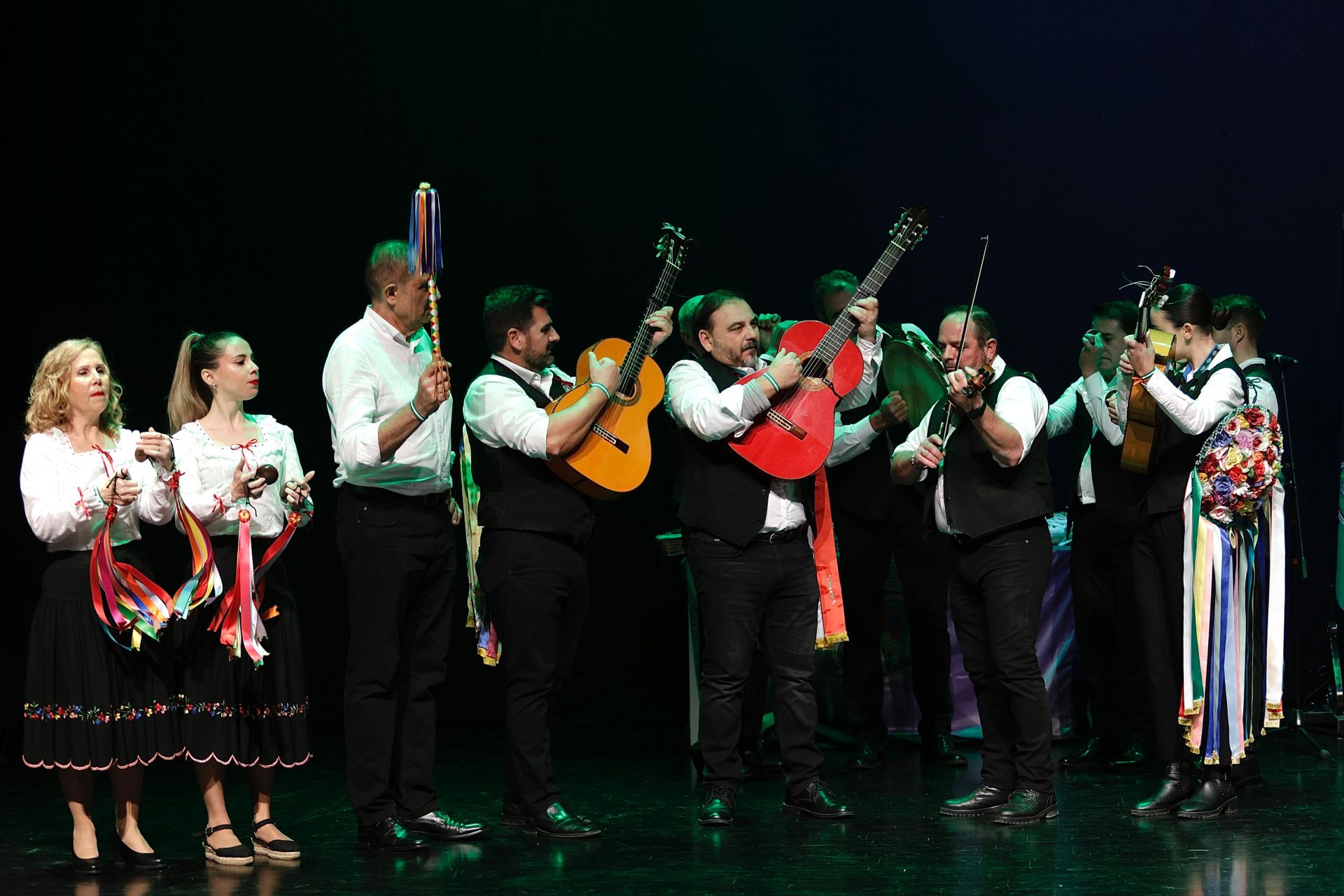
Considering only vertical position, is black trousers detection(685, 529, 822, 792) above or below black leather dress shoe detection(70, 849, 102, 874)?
above

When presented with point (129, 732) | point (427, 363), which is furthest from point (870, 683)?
point (129, 732)

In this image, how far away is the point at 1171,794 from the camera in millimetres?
4211

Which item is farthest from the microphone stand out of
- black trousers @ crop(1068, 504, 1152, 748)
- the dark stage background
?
black trousers @ crop(1068, 504, 1152, 748)

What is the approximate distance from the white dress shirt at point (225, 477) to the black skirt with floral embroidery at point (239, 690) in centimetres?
7

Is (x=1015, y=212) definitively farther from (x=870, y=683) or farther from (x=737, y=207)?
(x=870, y=683)

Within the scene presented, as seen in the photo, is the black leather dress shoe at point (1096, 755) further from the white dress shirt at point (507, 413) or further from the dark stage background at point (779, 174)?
the white dress shirt at point (507, 413)

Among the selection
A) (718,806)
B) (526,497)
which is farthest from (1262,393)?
(526,497)

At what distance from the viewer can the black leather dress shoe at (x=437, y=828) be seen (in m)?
4.00

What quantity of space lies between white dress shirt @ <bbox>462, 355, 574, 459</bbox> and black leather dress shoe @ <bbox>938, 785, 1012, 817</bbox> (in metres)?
1.63

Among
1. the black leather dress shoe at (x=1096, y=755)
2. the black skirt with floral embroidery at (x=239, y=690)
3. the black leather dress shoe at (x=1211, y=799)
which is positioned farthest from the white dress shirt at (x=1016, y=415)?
the black skirt with floral embroidery at (x=239, y=690)

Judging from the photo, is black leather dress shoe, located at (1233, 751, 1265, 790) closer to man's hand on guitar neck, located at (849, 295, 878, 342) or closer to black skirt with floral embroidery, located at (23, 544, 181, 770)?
man's hand on guitar neck, located at (849, 295, 878, 342)

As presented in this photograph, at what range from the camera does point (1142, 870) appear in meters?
3.52

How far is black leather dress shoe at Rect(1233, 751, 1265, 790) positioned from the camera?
4422 mm

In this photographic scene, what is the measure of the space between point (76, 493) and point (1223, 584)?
3238mm
